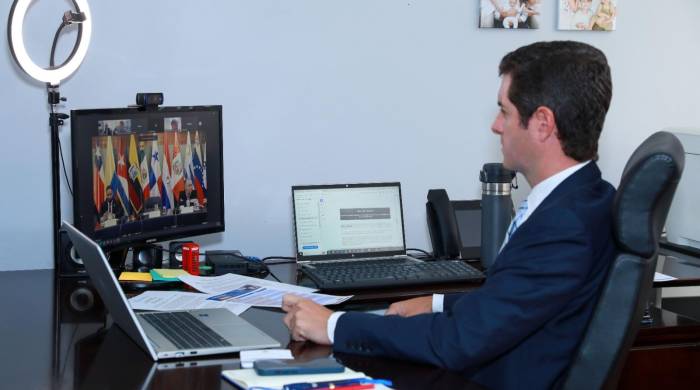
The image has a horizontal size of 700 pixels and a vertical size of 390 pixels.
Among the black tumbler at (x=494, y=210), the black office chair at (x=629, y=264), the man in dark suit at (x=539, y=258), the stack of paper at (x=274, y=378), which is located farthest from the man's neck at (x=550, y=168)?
the black tumbler at (x=494, y=210)

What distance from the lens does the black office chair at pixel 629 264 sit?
5.35ft

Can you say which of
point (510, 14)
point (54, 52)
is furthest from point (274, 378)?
point (510, 14)

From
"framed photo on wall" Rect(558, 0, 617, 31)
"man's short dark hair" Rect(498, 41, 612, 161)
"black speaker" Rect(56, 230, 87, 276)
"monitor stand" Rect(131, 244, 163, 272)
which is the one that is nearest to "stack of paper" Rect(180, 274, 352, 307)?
"monitor stand" Rect(131, 244, 163, 272)

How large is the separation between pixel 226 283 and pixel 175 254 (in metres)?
0.32

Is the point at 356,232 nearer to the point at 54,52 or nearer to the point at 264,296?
the point at 264,296

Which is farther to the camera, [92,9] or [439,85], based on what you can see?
[439,85]

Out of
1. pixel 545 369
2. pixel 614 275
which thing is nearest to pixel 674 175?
pixel 614 275

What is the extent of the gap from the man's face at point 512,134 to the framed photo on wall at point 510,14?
4.28 feet

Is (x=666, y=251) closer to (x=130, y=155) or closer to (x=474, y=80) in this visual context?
(x=474, y=80)

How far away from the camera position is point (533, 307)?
1635 millimetres

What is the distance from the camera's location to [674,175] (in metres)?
1.64

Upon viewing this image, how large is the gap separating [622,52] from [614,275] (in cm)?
181

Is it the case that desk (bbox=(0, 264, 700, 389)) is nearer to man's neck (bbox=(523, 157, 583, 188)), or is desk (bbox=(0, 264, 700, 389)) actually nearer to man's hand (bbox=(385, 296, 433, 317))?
man's hand (bbox=(385, 296, 433, 317))

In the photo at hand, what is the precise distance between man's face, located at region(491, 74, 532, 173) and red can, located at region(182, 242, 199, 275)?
1035 millimetres
